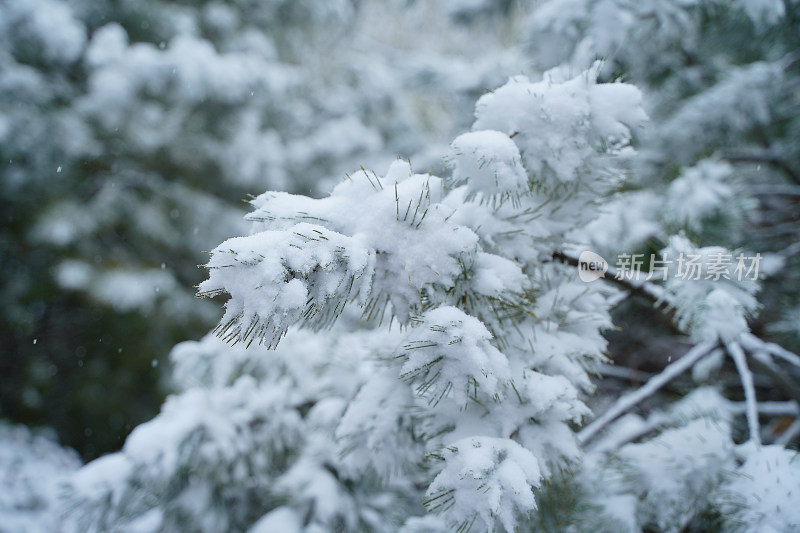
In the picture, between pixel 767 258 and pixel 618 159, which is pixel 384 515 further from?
pixel 767 258

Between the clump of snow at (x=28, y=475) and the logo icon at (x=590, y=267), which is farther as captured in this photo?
the clump of snow at (x=28, y=475)

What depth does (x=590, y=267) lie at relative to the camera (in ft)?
3.09

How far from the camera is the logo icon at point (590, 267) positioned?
0.93 metres

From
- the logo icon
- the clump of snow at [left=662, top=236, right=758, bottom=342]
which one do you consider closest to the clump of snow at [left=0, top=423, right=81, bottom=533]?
the logo icon

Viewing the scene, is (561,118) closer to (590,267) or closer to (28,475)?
(590,267)

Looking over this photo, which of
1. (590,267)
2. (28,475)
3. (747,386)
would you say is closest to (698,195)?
(747,386)

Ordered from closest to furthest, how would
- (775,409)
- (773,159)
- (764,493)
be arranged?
(764,493)
(775,409)
(773,159)

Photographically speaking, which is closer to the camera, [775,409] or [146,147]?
[775,409]

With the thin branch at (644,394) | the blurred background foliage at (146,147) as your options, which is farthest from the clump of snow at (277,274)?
the blurred background foliage at (146,147)

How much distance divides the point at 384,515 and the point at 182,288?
3163 mm

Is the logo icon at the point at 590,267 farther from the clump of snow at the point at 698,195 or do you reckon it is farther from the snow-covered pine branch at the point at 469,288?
the clump of snow at the point at 698,195

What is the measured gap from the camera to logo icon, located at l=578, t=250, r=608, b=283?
932 mm

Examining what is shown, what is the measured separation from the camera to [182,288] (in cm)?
390

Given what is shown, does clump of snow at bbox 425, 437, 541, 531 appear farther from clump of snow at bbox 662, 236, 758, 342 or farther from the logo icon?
clump of snow at bbox 662, 236, 758, 342
